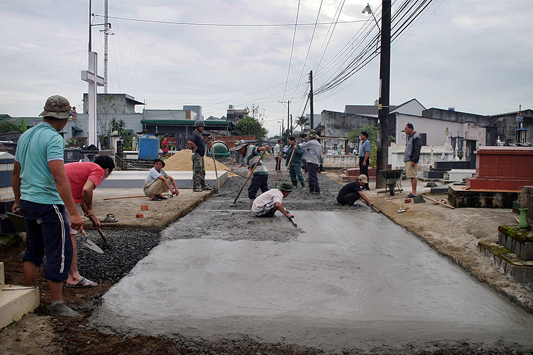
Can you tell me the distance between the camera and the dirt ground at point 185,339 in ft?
8.70

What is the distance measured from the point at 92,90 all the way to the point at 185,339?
1513cm

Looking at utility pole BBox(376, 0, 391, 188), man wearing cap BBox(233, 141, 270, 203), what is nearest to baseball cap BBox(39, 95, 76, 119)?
man wearing cap BBox(233, 141, 270, 203)

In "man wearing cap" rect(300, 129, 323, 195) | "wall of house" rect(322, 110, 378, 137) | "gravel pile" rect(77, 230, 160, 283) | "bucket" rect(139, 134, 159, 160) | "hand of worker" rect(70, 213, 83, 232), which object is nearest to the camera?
"hand of worker" rect(70, 213, 83, 232)

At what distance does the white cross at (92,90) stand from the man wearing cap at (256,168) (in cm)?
882

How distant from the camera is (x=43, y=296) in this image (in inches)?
137

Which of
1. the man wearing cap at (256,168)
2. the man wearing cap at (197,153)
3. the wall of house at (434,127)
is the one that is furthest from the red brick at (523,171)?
the wall of house at (434,127)

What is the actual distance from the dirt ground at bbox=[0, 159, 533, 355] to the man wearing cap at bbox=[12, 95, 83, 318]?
0.95 ft

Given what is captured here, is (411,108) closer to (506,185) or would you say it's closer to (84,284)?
(506,185)

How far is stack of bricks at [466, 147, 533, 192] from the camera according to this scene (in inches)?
282

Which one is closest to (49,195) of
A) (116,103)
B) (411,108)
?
(116,103)

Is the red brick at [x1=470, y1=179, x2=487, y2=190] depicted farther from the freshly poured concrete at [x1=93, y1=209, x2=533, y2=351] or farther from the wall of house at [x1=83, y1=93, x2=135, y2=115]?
the wall of house at [x1=83, y1=93, x2=135, y2=115]

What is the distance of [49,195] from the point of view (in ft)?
10.1

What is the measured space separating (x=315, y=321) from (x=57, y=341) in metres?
1.79

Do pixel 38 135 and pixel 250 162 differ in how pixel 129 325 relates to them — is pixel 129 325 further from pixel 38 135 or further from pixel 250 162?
pixel 250 162
